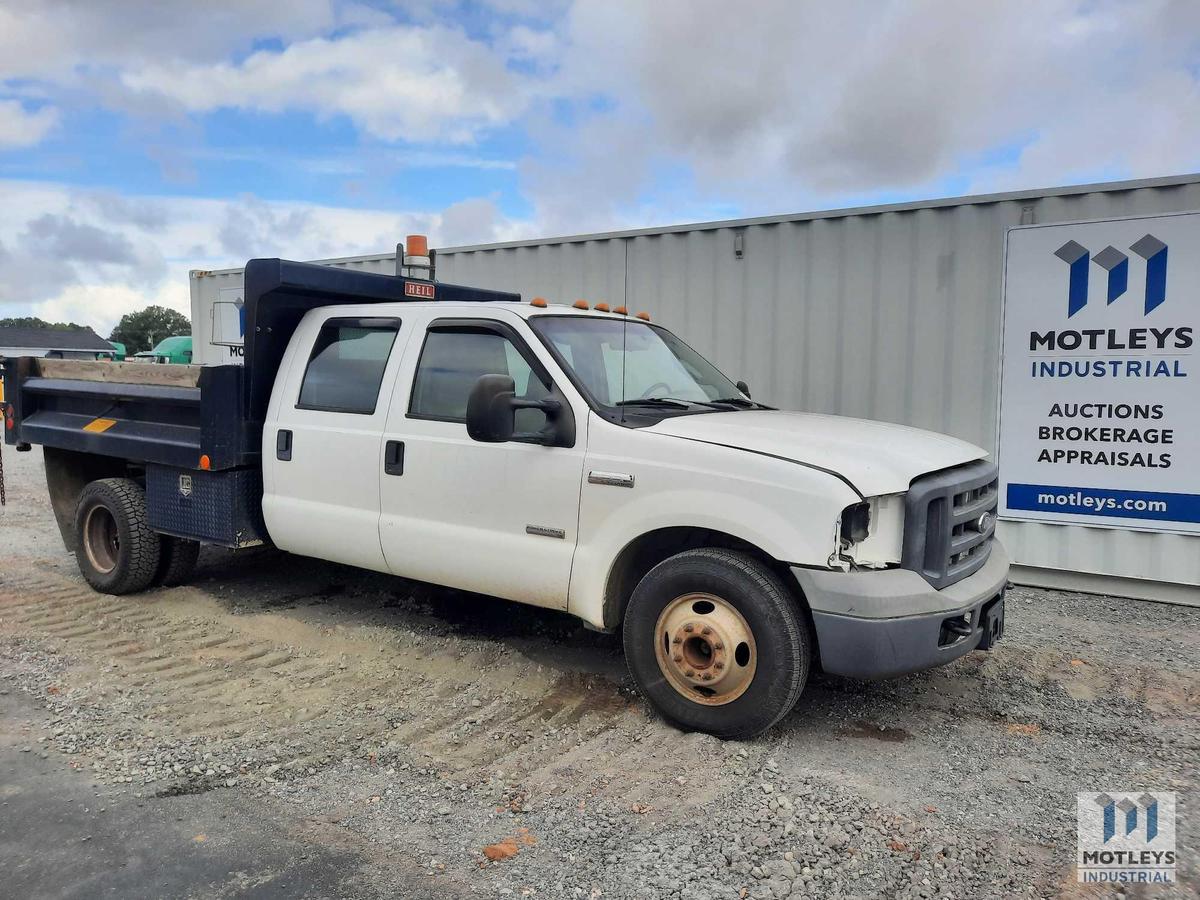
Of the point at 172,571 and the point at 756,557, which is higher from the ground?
the point at 756,557

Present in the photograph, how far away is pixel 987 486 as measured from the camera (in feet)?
14.8

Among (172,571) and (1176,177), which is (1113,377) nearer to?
(1176,177)

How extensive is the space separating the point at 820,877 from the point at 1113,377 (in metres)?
5.31

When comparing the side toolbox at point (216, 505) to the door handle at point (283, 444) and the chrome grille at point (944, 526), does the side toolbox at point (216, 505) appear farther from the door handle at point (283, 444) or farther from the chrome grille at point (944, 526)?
the chrome grille at point (944, 526)

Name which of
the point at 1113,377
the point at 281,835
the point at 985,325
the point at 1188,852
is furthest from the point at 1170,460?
the point at 281,835

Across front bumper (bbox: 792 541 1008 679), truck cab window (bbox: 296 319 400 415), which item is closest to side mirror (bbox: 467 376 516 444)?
truck cab window (bbox: 296 319 400 415)

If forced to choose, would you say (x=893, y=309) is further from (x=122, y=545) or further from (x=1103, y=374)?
(x=122, y=545)

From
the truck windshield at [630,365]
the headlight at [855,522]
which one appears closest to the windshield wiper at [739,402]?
the truck windshield at [630,365]

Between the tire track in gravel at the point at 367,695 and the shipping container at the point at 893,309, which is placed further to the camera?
the shipping container at the point at 893,309

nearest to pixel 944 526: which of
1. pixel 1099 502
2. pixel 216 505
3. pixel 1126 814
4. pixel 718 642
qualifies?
pixel 718 642

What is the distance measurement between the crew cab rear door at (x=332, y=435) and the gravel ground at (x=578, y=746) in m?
0.70

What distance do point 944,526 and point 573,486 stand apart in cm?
167

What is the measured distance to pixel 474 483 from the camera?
4711 mm

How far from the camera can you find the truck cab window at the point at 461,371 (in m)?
4.67
